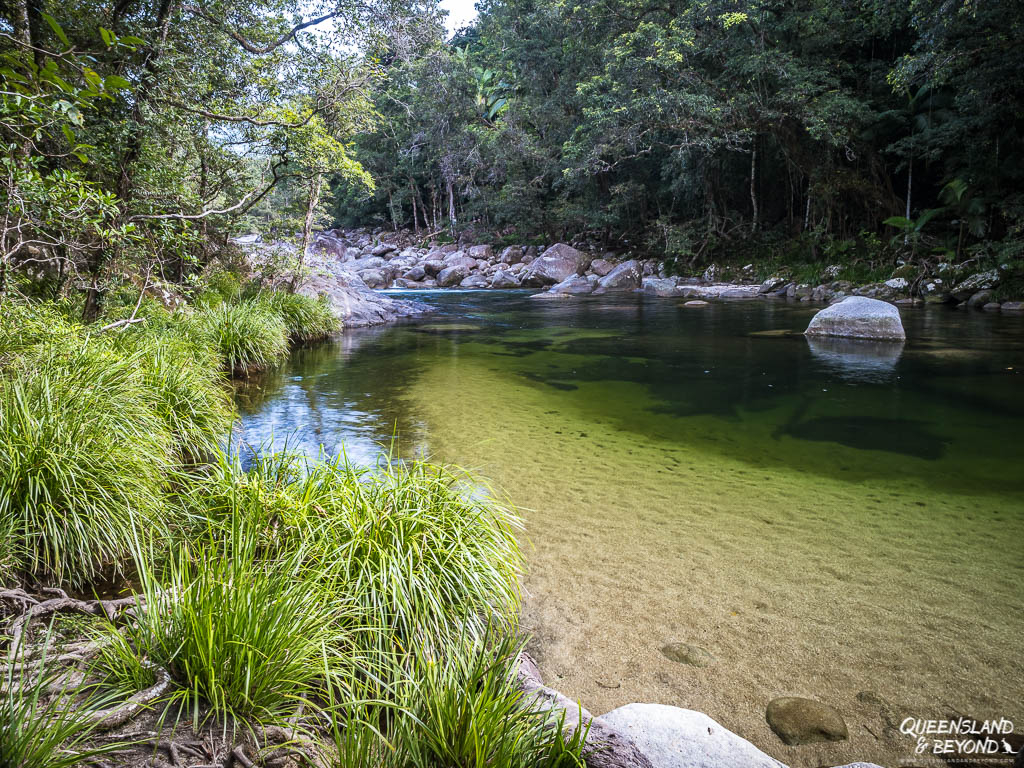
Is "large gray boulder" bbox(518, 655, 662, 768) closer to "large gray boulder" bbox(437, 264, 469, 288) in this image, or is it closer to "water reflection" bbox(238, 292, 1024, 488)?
"water reflection" bbox(238, 292, 1024, 488)

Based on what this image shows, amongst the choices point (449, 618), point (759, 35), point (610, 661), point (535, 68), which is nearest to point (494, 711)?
point (449, 618)

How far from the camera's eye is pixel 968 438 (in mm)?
5863

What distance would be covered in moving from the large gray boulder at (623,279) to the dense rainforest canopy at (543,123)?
217 cm

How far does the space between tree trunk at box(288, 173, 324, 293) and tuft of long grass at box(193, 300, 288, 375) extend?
3.84 m

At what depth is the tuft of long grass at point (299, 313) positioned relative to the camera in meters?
12.1

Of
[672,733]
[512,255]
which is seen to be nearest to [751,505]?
[672,733]

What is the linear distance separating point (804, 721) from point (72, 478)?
12.0ft

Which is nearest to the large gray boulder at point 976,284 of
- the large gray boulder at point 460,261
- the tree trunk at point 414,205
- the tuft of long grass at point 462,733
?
the tuft of long grass at point 462,733

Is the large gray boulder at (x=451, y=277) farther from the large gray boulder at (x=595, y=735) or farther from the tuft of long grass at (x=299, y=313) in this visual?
the large gray boulder at (x=595, y=735)

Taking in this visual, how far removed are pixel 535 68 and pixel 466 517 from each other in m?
32.3

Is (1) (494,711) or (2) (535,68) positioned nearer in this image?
(1) (494,711)

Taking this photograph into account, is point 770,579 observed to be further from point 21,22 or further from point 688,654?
point 21,22

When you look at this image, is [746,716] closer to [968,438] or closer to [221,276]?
[968,438]

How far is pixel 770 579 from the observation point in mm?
3361
